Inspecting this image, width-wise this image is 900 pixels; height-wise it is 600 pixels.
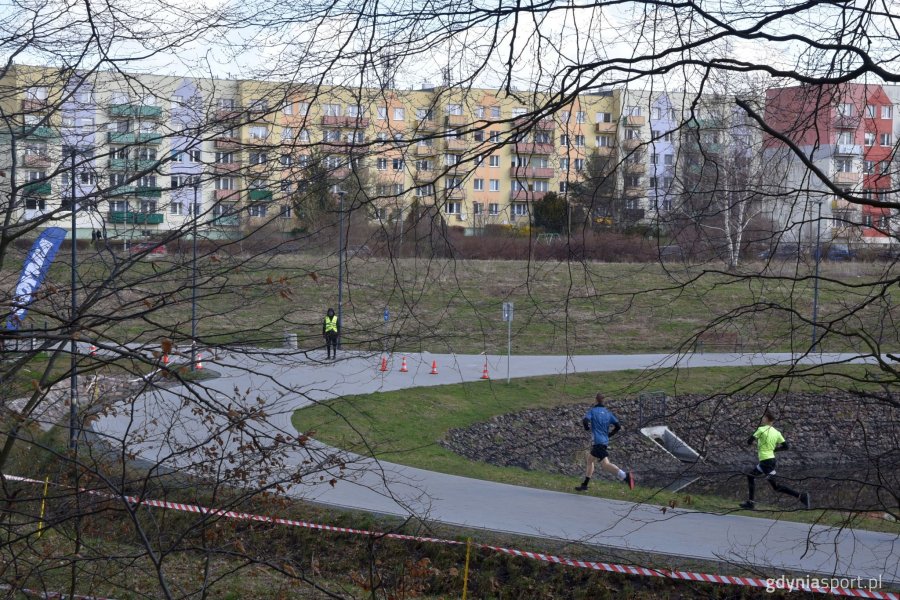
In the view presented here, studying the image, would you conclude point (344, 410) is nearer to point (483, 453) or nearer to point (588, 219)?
point (588, 219)

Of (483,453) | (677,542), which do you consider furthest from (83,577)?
(483,453)

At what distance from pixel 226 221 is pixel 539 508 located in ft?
31.0

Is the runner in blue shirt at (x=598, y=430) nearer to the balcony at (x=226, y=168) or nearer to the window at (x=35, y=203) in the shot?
the window at (x=35, y=203)

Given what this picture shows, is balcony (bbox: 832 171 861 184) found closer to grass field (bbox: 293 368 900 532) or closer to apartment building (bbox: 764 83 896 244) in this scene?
apartment building (bbox: 764 83 896 244)

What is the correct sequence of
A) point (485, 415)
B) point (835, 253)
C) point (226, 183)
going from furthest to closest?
point (485, 415) → point (835, 253) → point (226, 183)

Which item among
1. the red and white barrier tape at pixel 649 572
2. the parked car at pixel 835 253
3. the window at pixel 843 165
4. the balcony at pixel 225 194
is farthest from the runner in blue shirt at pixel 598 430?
the balcony at pixel 225 194

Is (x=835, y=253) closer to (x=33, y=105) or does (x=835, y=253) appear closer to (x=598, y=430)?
(x=33, y=105)

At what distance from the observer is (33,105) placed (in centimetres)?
519

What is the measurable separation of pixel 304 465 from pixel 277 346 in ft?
2.37

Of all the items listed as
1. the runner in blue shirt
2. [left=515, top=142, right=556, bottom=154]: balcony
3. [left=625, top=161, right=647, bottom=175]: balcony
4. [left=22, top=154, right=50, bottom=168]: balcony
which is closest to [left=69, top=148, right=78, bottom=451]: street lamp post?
[left=22, top=154, right=50, bottom=168]: balcony

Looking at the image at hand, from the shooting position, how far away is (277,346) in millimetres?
4398

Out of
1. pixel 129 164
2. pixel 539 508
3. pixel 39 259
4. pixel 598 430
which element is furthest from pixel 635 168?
pixel 598 430

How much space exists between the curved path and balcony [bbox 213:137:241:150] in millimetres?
997

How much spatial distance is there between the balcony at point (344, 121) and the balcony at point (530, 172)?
0.74 m
